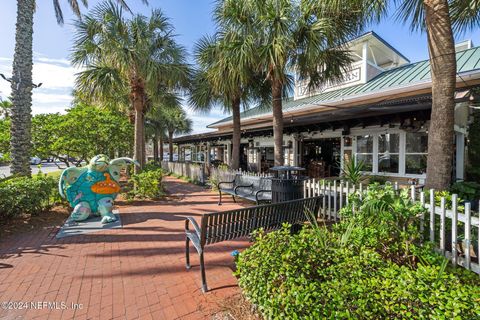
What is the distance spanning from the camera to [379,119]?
8.23 m

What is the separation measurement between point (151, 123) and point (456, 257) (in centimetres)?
2417

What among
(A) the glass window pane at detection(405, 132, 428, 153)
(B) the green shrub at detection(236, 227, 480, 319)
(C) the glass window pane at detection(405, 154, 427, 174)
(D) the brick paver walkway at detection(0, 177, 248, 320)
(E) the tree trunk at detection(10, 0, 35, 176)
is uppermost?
(E) the tree trunk at detection(10, 0, 35, 176)

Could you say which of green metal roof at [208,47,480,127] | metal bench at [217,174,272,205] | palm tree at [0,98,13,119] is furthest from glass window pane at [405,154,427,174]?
palm tree at [0,98,13,119]

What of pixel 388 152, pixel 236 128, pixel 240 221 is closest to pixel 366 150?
pixel 388 152

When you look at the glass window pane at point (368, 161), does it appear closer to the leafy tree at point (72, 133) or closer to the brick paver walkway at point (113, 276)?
the brick paver walkway at point (113, 276)

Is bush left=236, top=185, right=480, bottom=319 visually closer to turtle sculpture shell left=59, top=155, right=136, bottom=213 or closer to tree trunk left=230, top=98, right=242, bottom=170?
turtle sculpture shell left=59, top=155, right=136, bottom=213

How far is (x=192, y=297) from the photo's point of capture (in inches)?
113

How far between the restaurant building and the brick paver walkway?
642 cm

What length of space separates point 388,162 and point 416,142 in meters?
1.12

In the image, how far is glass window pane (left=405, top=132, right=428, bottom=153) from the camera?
7.85 meters

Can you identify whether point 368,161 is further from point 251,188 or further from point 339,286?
point 339,286

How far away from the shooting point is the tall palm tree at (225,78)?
7141mm

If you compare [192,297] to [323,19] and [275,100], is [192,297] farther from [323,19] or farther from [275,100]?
[323,19]

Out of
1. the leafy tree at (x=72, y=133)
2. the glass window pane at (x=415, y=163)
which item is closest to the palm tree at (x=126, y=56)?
the leafy tree at (x=72, y=133)
